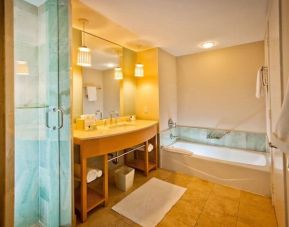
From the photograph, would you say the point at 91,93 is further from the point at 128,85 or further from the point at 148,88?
the point at 148,88

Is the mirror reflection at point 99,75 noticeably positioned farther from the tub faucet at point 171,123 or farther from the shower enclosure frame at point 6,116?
the tub faucet at point 171,123

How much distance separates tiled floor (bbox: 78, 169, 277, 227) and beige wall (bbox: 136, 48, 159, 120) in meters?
1.36

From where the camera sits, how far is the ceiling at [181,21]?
1.59 meters

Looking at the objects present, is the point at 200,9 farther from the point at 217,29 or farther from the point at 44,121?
the point at 44,121

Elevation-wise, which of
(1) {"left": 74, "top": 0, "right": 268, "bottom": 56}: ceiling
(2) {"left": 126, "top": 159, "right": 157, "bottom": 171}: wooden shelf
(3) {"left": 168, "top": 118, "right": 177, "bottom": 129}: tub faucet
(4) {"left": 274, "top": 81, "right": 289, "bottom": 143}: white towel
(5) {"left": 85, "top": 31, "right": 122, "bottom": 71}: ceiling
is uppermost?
(1) {"left": 74, "top": 0, "right": 268, "bottom": 56}: ceiling

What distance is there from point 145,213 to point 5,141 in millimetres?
1513

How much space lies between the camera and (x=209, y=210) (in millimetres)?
1772

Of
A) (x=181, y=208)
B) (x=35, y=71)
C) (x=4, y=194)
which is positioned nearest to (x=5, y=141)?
(x=4, y=194)

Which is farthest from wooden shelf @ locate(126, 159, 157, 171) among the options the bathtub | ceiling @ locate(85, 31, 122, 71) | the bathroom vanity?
ceiling @ locate(85, 31, 122, 71)

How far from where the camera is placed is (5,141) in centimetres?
105

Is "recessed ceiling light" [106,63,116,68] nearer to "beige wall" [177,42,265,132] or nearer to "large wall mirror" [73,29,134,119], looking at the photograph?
"large wall mirror" [73,29,134,119]

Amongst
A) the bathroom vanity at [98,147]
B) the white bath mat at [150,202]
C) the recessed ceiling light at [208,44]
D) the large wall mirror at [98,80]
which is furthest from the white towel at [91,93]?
the recessed ceiling light at [208,44]

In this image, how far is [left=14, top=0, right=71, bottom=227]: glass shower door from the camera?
140 cm

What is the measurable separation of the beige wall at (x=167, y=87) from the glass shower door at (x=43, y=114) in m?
1.87
